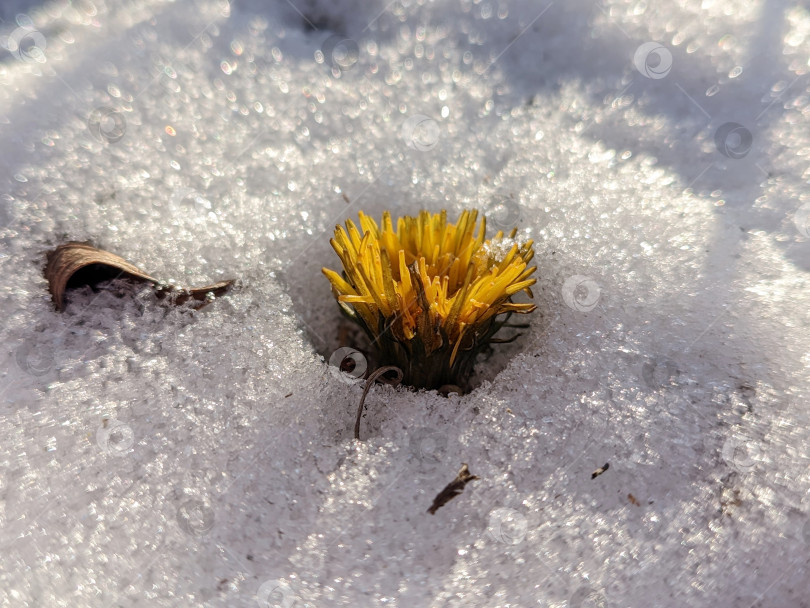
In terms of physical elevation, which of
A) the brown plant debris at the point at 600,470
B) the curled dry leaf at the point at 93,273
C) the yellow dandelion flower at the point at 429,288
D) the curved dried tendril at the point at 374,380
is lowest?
the brown plant debris at the point at 600,470

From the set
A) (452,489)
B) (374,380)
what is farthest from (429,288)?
(452,489)

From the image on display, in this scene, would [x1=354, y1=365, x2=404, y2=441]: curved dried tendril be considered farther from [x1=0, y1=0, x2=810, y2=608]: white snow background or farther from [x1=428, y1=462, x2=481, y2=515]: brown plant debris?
[x1=428, y1=462, x2=481, y2=515]: brown plant debris

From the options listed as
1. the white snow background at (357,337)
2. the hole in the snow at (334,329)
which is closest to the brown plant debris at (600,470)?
the white snow background at (357,337)

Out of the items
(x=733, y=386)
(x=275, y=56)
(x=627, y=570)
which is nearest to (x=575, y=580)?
(x=627, y=570)

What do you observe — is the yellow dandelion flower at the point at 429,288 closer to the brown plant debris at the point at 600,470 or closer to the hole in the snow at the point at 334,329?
the hole in the snow at the point at 334,329

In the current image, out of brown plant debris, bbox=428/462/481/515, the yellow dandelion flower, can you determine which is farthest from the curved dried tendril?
brown plant debris, bbox=428/462/481/515
